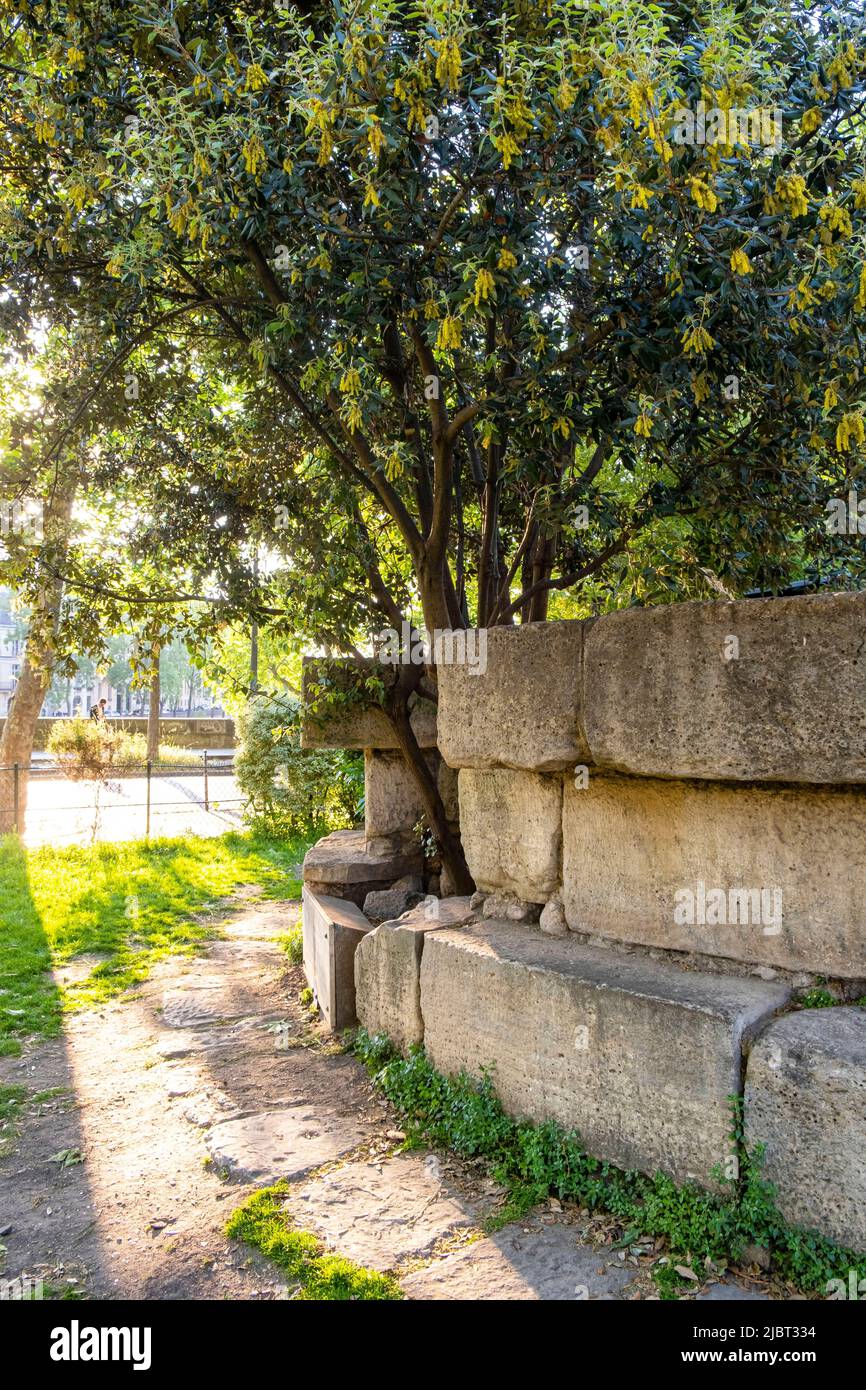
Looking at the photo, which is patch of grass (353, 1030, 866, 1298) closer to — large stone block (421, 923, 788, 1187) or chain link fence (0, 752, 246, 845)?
large stone block (421, 923, 788, 1187)

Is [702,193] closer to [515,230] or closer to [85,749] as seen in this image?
[515,230]

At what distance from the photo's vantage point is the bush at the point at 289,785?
12336 millimetres

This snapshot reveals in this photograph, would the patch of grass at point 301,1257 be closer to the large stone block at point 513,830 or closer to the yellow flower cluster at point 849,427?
the large stone block at point 513,830

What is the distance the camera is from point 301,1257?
2.70 meters

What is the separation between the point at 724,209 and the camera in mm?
3350

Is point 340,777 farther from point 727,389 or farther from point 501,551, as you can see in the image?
point 727,389

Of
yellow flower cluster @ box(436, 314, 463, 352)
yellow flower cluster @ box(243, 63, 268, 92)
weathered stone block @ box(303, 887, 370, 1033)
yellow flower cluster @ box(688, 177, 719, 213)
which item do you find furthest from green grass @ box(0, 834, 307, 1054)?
yellow flower cluster @ box(688, 177, 719, 213)

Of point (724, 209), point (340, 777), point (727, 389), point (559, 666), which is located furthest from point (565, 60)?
point (340, 777)

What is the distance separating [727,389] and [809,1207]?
10.5ft

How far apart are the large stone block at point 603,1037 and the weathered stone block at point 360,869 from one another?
2.05 m

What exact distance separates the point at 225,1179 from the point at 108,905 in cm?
511

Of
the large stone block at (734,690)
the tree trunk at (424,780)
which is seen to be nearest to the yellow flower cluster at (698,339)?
the large stone block at (734,690)

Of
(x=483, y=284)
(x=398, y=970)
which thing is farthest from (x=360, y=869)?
(x=483, y=284)

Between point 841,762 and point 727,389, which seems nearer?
point 841,762
